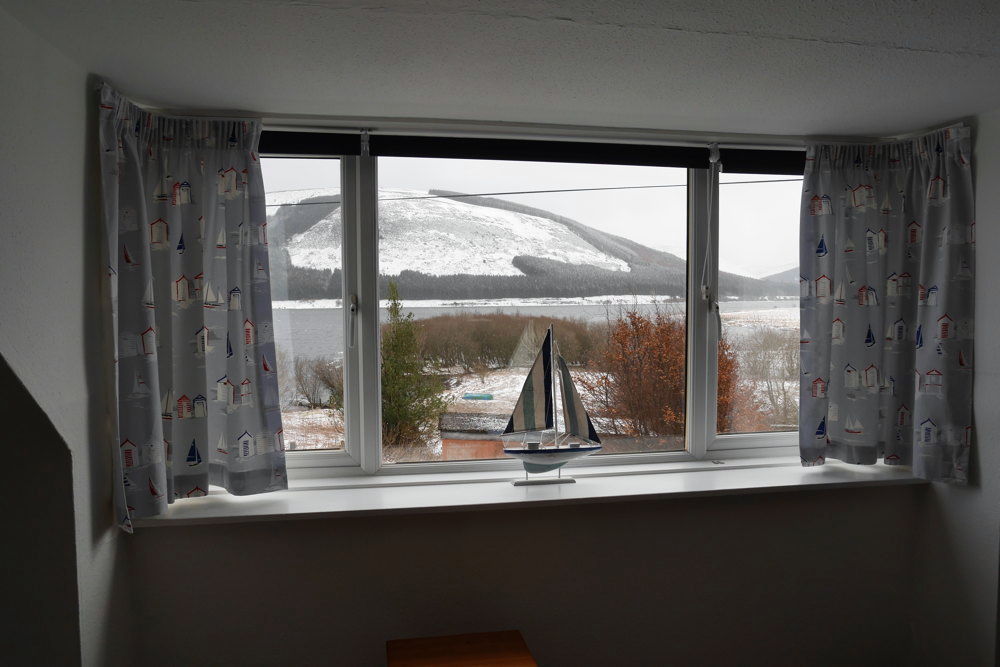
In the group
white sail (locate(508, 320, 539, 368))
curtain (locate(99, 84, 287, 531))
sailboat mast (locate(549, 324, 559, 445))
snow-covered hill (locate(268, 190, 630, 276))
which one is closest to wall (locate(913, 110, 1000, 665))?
snow-covered hill (locate(268, 190, 630, 276))

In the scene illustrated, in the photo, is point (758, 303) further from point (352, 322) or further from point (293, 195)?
point (293, 195)

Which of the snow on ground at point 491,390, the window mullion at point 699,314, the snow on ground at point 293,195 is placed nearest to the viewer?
the snow on ground at point 293,195

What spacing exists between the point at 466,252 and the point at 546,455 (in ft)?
2.54

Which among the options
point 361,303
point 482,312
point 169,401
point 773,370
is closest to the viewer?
point 169,401

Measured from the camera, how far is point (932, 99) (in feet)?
6.47

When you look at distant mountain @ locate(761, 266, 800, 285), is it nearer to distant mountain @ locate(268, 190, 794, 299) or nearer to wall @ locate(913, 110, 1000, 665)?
distant mountain @ locate(268, 190, 794, 299)

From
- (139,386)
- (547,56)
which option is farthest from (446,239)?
(139,386)

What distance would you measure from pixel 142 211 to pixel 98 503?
0.81 metres

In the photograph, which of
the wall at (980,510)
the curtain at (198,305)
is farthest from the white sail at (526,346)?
the wall at (980,510)

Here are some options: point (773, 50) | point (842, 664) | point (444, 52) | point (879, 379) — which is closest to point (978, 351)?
point (879, 379)

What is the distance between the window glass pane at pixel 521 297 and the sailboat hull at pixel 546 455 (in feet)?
0.33

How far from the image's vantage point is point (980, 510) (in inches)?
85.5

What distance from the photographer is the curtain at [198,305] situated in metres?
1.86

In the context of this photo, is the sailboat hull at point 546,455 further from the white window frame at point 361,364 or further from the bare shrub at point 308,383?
the bare shrub at point 308,383
